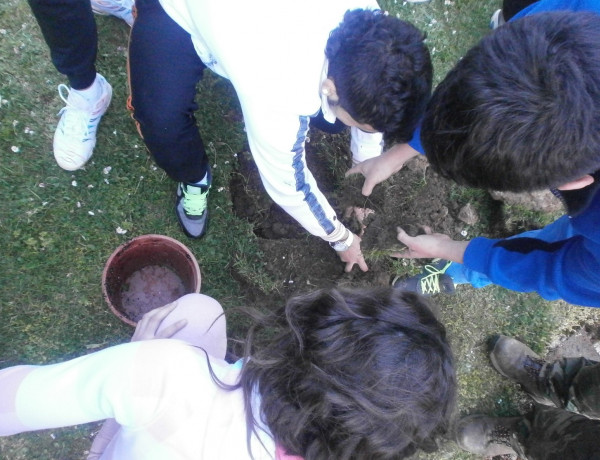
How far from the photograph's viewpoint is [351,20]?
4.97ft

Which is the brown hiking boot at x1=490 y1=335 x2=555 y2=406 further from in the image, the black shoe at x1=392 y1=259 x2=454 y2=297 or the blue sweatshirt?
the blue sweatshirt

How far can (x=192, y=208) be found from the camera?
241 centimetres

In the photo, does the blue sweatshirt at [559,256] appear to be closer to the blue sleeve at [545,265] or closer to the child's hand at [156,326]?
the blue sleeve at [545,265]

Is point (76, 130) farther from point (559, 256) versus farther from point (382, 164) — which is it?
point (559, 256)

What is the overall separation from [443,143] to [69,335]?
6.71 ft

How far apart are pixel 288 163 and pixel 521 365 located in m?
1.96

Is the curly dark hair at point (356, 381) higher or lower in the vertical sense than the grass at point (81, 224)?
higher

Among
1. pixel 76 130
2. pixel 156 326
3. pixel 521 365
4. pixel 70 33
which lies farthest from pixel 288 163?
pixel 521 365

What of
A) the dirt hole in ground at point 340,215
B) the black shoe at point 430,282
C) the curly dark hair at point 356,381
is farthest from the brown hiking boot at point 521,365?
the curly dark hair at point 356,381

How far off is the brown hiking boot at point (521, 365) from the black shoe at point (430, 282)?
0.49 metres

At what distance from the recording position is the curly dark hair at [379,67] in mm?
1473

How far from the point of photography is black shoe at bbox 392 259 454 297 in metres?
2.61

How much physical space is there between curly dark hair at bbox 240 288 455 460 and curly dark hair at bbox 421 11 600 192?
0.49 m

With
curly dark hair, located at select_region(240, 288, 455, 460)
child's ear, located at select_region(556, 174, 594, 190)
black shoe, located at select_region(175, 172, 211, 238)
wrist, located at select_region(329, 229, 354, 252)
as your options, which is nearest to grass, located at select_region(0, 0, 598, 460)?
black shoe, located at select_region(175, 172, 211, 238)
